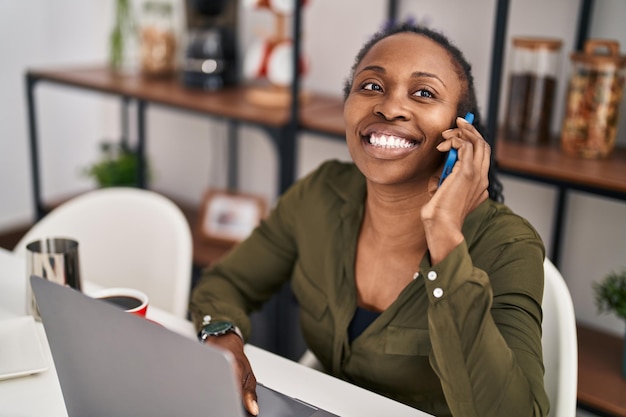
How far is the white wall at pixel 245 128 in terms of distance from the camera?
1.98m

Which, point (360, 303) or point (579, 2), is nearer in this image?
point (360, 303)

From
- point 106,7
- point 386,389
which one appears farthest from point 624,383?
point 106,7

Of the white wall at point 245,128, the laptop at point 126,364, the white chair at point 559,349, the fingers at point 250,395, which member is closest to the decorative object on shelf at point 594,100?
the white wall at point 245,128

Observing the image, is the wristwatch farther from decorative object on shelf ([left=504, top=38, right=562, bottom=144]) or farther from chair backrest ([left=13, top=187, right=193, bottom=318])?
decorative object on shelf ([left=504, top=38, right=562, bottom=144])

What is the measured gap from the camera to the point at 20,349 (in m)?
1.09

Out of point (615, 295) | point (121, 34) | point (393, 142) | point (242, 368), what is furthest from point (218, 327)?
point (121, 34)

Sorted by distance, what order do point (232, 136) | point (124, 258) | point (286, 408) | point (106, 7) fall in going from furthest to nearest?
1. point (106, 7)
2. point (232, 136)
3. point (124, 258)
4. point (286, 408)

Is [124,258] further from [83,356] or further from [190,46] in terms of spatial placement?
[190,46]

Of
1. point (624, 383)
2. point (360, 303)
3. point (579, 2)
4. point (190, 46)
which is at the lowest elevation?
point (624, 383)

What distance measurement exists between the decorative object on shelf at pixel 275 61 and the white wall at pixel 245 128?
0.50 ft

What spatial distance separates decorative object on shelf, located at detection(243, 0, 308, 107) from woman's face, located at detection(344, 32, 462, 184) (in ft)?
3.58

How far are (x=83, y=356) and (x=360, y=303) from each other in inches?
21.5

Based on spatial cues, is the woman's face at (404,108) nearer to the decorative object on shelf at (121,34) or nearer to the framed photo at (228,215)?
the framed photo at (228,215)

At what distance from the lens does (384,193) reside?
1.20 m
